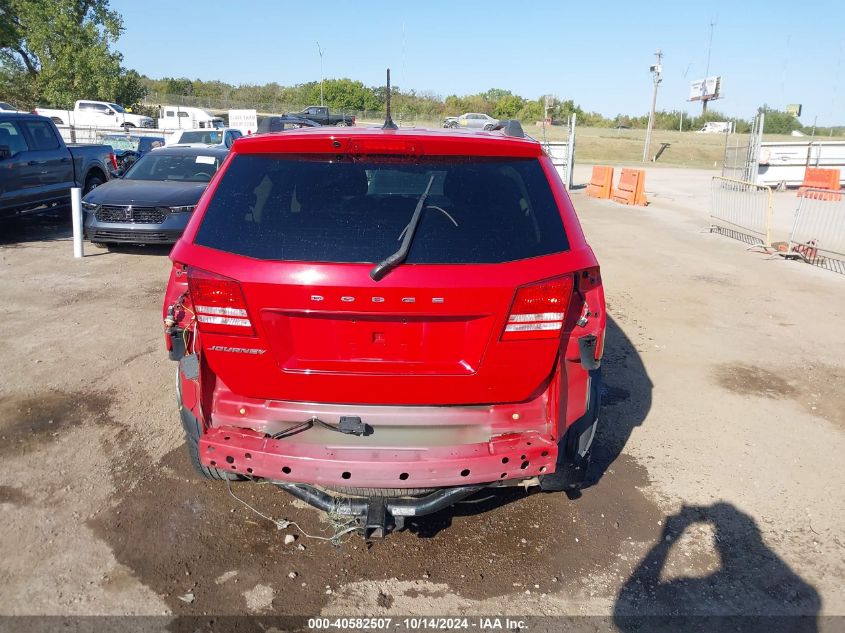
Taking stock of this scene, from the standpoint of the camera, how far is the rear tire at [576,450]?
3.13 m

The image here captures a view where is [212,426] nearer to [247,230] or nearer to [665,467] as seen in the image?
[247,230]

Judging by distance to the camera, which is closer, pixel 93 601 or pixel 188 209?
pixel 93 601

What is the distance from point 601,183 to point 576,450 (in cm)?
1941

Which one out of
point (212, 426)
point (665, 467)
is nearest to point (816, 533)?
point (665, 467)

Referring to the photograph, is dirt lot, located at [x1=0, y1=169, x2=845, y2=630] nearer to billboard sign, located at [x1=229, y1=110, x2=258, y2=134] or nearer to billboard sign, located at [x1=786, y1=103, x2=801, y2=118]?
billboard sign, located at [x1=229, y1=110, x2=258, y2=134]

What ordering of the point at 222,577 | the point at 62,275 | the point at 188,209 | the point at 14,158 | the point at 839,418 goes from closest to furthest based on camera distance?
the point at 222,577 → the point at 839,418 → the point at 62,275 → the point at 188,209 → the point at 14,158

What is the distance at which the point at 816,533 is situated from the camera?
355 centimetres

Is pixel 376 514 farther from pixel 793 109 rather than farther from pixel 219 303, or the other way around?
pixel 793 109

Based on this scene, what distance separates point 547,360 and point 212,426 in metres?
1.49

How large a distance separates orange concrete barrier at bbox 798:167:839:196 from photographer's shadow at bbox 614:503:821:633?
74.5 ft

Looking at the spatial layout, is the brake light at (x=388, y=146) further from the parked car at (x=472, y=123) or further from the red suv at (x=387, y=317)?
the parked car at (x=472, y=123)

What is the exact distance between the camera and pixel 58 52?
42.4m

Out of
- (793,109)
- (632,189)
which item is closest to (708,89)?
(793,109)

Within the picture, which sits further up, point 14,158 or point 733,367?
point 14,158
